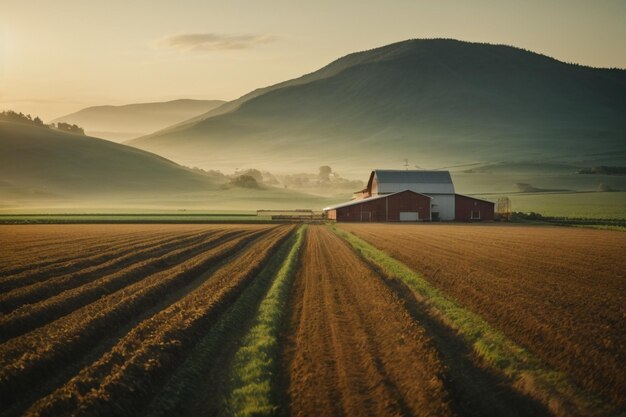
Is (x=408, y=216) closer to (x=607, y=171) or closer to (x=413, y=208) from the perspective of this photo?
(x=413, y=208)

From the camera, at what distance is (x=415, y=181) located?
93.3 meters

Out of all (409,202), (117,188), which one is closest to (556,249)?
(409,202)

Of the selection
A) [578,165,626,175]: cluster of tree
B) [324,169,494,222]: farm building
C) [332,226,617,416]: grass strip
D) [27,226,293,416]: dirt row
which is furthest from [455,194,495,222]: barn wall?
[578,165,626,175]: cluster of tree

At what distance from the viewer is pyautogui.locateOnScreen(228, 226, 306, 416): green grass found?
9.88 metres

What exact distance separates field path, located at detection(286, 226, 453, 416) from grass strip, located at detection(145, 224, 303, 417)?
154 centimetres

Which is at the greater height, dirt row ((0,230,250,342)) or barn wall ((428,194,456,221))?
barn wall ((428,194,456,221))

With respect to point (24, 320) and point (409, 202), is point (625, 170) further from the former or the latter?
point (24, 320)

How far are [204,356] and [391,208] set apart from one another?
7094cm

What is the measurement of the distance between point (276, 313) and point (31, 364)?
688 centimetres

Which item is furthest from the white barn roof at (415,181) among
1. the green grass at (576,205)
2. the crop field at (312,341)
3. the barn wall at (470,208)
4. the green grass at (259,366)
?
the green grass at (259,366)

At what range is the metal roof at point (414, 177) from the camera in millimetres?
91950

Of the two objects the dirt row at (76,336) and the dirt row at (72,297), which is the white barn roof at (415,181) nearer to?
the dirt row at (72,297)

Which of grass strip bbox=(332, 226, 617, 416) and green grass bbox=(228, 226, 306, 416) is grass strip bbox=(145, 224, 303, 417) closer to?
green grass bbox=(228, 226, 306, 416)

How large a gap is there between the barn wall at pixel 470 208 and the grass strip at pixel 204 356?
66707mm
